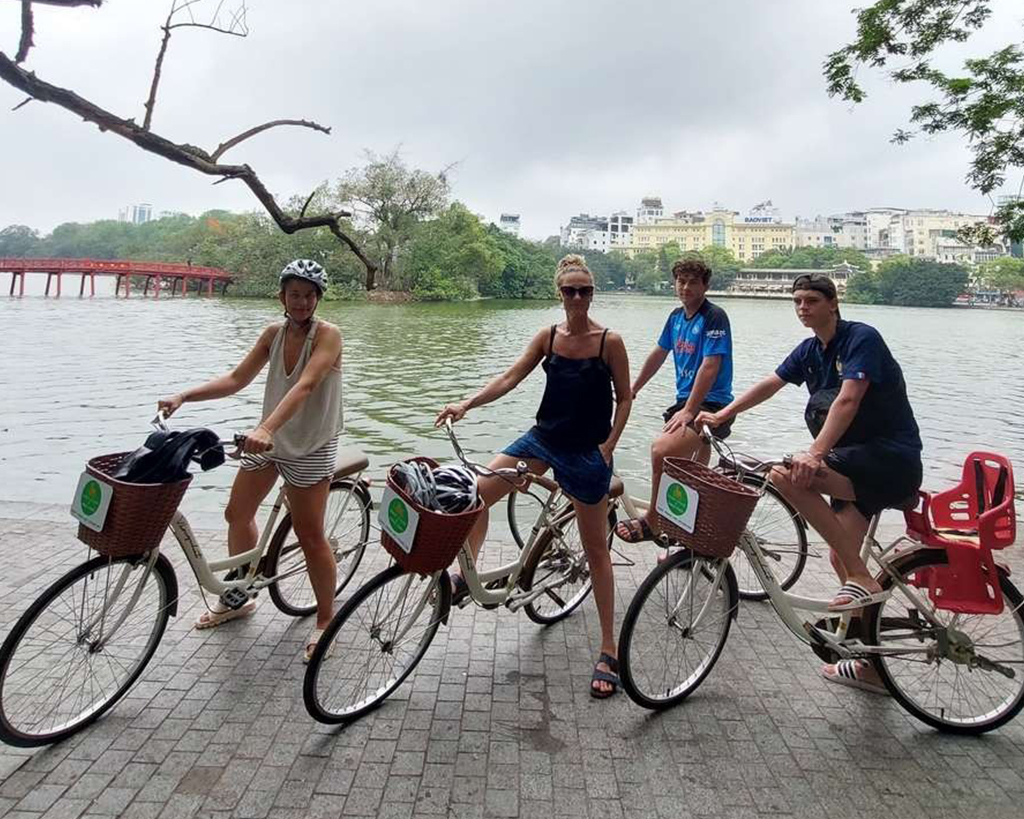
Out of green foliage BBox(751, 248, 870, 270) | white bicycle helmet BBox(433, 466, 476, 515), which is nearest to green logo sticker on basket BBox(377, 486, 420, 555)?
white bicycle helmet BBox(433, 466, 476, 515)

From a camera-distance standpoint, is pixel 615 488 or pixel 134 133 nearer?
pixel 134 133

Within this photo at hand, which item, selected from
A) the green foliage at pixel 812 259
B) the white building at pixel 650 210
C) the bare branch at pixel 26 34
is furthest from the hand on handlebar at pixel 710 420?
the white building at pixel 650 210

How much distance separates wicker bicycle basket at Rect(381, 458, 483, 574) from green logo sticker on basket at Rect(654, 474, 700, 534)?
31.4 inches

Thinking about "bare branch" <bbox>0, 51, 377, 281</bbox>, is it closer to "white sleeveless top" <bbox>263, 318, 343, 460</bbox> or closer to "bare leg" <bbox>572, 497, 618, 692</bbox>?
"white sleeveless top" <bbox>263, 318, 343, 460</bbox>

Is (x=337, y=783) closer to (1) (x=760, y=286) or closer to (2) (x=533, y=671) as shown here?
(2) (x=533, y=671)

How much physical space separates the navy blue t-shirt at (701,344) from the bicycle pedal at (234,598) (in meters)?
2.86

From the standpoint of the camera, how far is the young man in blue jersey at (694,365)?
13.6ft

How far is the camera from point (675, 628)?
3.01 m

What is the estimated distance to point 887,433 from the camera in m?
2.98

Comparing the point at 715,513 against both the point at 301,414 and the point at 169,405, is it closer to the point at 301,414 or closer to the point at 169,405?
the point at 301,414

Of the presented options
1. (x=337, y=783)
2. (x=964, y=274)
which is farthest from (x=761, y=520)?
(x=964, y=274)

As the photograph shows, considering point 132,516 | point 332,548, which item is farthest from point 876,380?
point 132,516

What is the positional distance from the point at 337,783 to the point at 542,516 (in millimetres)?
1443

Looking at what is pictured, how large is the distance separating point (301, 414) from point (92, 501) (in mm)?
955
